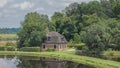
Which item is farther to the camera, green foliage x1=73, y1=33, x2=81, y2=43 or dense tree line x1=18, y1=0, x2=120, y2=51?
green foliage x1=73, y1=33, x2=81, y2=43

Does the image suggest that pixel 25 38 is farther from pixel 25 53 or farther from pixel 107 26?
pixel 107 26

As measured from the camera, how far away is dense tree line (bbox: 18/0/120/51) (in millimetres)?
81438

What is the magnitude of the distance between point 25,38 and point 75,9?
106 feet

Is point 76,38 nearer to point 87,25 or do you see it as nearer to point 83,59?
point 87,25

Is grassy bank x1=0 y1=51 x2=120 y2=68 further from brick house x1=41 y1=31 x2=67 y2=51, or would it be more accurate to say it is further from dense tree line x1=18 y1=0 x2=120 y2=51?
brick house x1=41 y1=31 x2=67 y2=51

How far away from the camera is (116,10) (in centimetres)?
11394

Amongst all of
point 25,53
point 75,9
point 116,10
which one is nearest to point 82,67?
point 25,53

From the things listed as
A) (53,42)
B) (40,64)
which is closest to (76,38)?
(53,42)

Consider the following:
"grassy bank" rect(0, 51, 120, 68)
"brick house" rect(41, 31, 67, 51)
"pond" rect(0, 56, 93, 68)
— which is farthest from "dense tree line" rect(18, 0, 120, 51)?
"pond" rect(0, 56, 93, 68)

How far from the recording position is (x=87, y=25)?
108 meters

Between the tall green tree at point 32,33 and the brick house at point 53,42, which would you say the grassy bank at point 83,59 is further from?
the brick house at point 53,42

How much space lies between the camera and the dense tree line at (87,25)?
81.4m

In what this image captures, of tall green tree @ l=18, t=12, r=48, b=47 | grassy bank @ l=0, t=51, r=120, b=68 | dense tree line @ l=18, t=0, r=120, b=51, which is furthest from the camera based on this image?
tall green tree @ l=18, t=12, r=48, b=47

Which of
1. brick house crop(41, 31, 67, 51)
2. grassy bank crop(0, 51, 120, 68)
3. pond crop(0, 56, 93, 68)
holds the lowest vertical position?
pond crop(0, 56, 93, 68)
